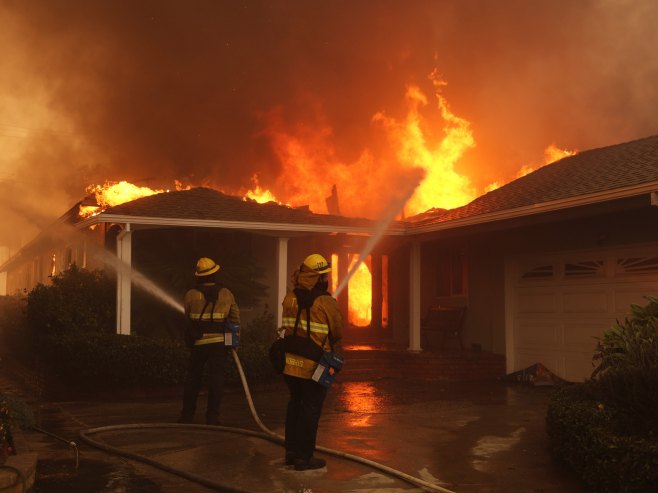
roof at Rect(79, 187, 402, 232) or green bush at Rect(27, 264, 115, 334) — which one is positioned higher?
roof at Rect(79, 187, 402, 232)

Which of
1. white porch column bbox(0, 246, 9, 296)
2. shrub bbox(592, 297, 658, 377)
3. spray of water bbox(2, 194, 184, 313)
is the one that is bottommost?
shrub bbox(592, 297, 658, 377)

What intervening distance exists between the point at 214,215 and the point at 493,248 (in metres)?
5.46

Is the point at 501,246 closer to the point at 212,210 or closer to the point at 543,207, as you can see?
the point at 543,207

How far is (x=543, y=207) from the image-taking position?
12461 millimetres

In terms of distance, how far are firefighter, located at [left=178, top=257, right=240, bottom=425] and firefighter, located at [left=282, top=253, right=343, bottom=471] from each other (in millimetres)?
2214

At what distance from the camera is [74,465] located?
22.6 ft

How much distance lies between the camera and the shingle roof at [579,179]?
11.8 m

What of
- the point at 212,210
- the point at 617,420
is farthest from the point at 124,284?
the point at 617,420

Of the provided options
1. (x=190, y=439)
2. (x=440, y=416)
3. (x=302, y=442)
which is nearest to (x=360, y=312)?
(x=440, y=416)

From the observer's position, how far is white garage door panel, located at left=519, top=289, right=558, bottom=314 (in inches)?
549

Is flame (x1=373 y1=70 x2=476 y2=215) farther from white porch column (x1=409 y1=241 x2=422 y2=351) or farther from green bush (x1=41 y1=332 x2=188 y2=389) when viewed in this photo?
green bush (x1=41 y1=332 x2=188 y2=389)

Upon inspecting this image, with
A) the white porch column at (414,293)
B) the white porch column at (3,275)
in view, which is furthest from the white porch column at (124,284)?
the white porch column at (3,275)

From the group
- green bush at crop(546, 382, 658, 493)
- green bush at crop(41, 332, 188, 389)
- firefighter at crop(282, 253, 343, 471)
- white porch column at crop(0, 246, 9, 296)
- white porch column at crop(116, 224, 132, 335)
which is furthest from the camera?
white porch column at crop(0, 246, 9, 296)

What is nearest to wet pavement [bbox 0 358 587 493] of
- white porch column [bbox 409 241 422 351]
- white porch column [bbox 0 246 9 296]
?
white porch column [bbox 409 241 422 351]
